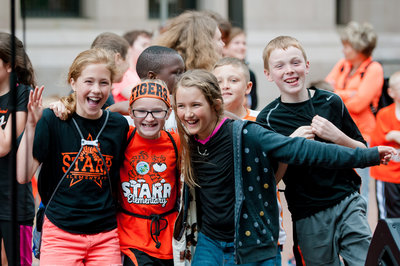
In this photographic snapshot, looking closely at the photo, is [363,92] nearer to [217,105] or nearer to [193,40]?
[193,40]

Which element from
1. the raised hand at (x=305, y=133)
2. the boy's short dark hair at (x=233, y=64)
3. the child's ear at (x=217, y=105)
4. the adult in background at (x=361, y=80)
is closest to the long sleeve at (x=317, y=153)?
the raised hand at (x=305, y=133)

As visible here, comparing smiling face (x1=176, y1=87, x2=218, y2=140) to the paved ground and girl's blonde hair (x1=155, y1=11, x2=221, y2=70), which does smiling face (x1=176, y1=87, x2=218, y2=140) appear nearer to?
the paved ground

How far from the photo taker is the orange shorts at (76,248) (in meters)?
3.49

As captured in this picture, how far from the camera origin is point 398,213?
5957 mm

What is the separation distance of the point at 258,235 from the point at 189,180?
0.48 m

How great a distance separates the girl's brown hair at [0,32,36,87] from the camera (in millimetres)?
3895

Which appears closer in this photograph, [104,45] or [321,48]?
[104,45]

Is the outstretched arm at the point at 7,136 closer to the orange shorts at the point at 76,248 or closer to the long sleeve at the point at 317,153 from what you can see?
the orange shorts at the point at 76,248

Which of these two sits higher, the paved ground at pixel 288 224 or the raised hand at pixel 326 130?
the raised hand at pixel 326 130

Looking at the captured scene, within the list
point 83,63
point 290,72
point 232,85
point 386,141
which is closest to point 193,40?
point 232,85

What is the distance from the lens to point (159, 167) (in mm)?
3682

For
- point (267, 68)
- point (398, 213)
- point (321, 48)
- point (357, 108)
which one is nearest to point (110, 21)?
point (321, 48)

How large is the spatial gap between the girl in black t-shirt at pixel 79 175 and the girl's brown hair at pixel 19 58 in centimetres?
48

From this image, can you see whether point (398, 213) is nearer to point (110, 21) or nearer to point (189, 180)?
point (189, 180)
